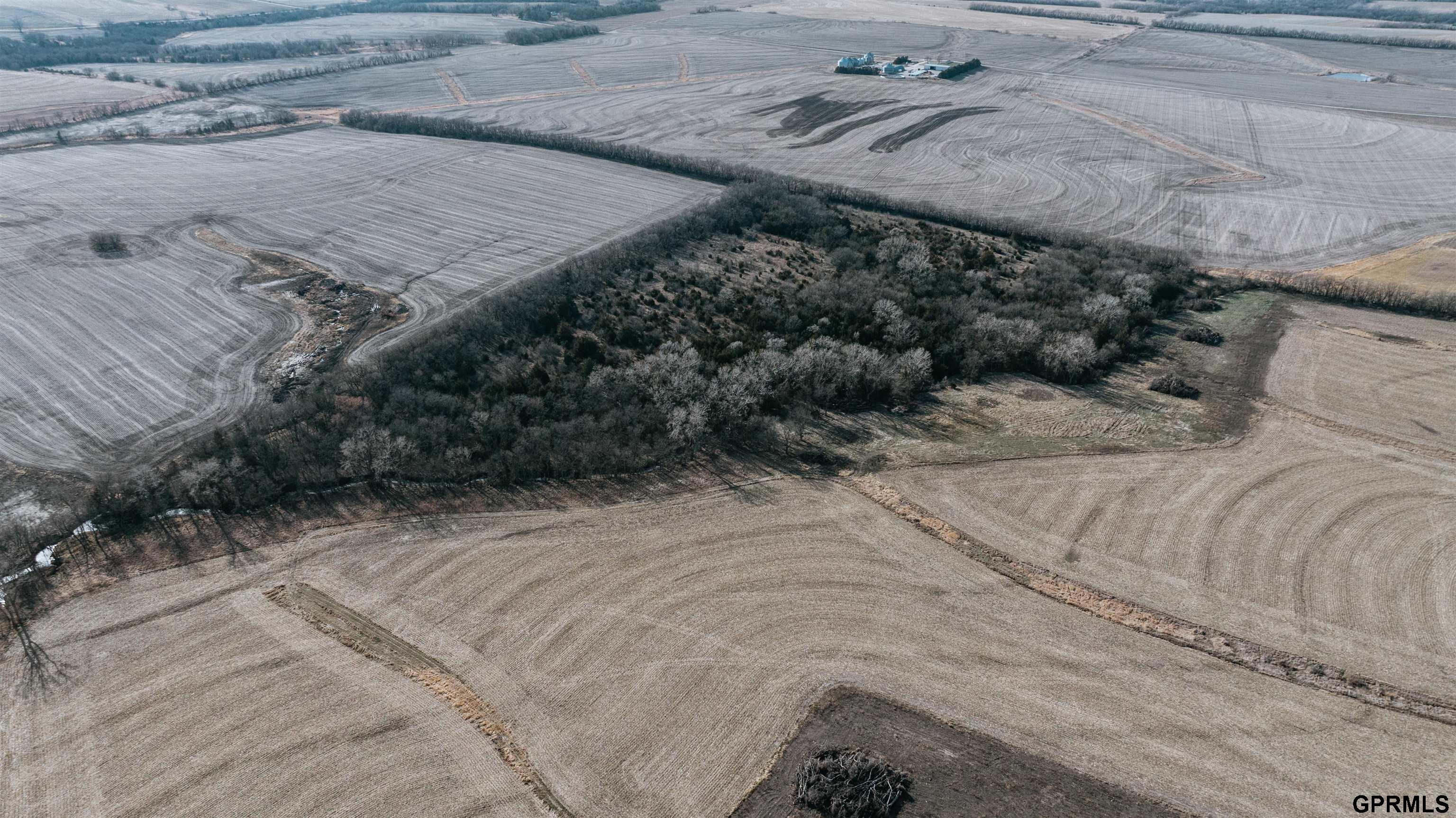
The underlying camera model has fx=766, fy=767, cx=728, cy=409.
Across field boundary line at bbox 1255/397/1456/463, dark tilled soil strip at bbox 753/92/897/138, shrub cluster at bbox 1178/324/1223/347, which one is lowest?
field boundary line at bbox 1255/397/1456/463

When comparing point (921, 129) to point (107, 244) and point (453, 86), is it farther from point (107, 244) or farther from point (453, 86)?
point (107, 244)

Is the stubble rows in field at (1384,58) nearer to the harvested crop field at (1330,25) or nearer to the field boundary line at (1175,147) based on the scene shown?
the harvested crop field at (1330,25)

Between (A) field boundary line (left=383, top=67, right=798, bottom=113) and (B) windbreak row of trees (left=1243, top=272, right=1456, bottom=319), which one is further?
(A) field boundary line (left=383, top=67, right=798, bottom=113)

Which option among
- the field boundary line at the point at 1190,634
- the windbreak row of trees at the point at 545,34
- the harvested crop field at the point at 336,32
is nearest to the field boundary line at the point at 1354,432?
the field boundary line at the point at 1190,634

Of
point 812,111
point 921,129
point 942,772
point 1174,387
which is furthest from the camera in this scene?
point 812,111

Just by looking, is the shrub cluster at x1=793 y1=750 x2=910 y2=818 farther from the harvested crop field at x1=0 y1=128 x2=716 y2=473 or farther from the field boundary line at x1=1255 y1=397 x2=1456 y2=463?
the harvested crop field at x1=0 y1=128 x2=716 y2=473

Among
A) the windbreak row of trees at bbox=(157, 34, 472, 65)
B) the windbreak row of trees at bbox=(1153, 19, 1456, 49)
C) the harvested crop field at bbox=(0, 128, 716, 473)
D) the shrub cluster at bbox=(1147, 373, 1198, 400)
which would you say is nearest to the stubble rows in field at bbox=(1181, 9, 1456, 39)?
the windbreak row of trees at bbox=(1153, 19, 1456, 49)

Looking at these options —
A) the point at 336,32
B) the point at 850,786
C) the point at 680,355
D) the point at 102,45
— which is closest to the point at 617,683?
the point at 850,786
